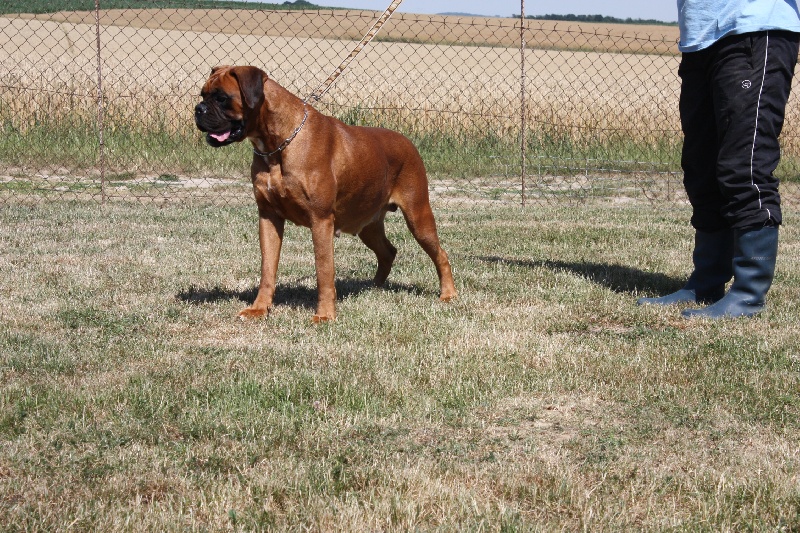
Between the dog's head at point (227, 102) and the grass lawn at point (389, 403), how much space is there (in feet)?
3.48

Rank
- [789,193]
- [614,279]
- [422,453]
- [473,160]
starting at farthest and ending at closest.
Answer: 1. [473,160]
2. [789,193]
3. [614,279]
4. [422,453]

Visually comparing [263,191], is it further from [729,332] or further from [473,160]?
[473,160]

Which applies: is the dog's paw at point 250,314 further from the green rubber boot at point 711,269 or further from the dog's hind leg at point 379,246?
the green rubber boot at point 711,269

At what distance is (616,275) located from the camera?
6.98 m

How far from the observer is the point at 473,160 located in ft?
45.5

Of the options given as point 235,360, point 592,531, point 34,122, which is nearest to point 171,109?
point 34,122

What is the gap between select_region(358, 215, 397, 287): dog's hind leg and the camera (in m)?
6.37

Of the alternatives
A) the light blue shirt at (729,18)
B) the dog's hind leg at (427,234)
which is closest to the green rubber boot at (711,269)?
the light blue shirt at (729,18)

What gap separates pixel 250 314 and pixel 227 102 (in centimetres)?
121

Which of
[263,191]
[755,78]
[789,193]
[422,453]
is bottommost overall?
[789,193]

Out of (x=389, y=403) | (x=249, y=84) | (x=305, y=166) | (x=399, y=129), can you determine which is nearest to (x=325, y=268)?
(x=305, y=166)

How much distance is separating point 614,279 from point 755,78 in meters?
1.91

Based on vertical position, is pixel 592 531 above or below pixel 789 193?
above

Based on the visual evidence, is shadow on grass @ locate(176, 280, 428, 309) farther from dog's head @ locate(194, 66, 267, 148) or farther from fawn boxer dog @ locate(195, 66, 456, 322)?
dog's head @ locate(194, 66, 267, 148)
